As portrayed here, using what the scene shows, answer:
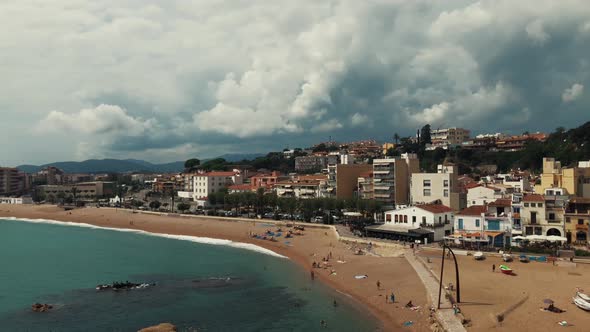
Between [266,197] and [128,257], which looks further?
[266,197]

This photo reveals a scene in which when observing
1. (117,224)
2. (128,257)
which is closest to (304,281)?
(128,257)

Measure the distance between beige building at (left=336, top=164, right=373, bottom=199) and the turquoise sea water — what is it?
31.9m

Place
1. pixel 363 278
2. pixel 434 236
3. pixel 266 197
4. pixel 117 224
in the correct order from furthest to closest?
pixel 117 224, pixel 266 197, pixel 434 236, pixel 363 278

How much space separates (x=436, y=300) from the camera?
30250 millimetres

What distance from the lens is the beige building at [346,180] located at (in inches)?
3418

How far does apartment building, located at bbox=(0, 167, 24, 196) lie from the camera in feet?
557

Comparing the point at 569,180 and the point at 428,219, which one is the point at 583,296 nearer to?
the point at 428,219

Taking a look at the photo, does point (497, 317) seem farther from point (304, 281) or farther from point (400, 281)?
point (304, 281)

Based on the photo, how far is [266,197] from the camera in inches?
3378

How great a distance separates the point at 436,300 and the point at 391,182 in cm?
4991

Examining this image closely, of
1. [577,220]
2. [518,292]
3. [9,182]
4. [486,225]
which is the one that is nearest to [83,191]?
[9,182]

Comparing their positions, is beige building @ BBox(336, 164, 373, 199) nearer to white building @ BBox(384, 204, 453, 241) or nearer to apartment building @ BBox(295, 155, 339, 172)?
white building @ BBox(384, 204, 453, 241)

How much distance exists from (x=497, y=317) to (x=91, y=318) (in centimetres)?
2587

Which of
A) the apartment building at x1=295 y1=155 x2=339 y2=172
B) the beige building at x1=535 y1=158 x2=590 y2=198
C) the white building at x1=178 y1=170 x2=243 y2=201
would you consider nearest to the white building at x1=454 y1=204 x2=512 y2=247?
the beige building at x1=535 y1=158 x2=590 y2=198
